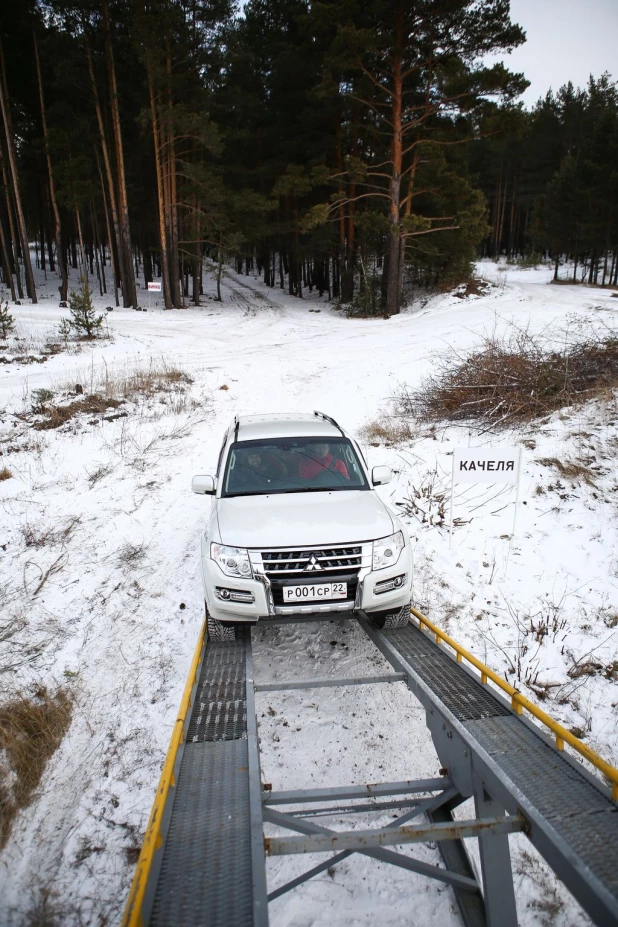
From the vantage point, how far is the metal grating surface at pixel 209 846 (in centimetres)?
200

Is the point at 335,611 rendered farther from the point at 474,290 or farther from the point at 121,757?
the point at 474,290

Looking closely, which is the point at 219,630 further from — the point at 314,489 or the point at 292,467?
the point at 292,467

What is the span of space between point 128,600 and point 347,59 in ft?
77.2

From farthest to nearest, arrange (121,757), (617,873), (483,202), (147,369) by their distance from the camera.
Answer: (483,202), (147,369), (121,757), (617,873)

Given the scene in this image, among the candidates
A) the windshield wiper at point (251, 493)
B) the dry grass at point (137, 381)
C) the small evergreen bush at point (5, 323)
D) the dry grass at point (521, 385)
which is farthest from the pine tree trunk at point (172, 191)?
the windshield wiper at point (251, 493)

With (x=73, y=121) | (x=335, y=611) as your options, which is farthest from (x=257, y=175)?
(x=335, y=611)

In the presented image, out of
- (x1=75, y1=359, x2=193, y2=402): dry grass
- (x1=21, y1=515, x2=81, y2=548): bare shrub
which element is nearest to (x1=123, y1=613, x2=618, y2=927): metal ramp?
(x1=21, y1=515, x2=81, y2=548): bare shrub

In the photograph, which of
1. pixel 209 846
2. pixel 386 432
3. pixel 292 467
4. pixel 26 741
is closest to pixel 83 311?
pixel 386 432

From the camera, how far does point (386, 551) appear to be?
400cm

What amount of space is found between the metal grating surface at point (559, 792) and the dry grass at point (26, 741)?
114 inches

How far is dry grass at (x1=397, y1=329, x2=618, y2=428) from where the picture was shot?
891 centimetres

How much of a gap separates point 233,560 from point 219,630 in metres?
0.69

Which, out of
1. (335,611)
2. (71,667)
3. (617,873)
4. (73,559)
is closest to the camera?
(617,873)

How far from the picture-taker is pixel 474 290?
25.6 m
